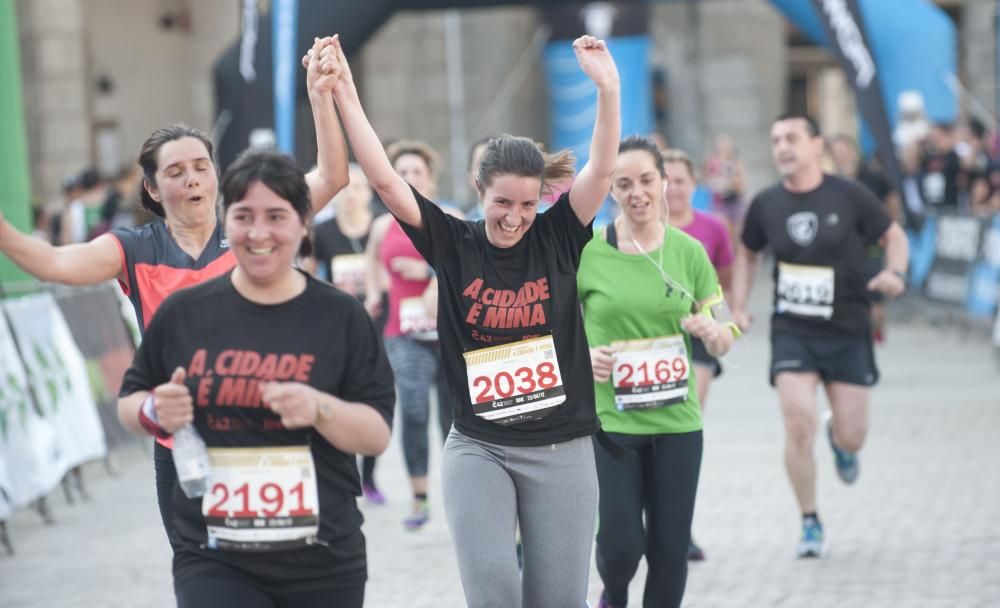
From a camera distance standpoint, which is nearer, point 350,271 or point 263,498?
point 263,498

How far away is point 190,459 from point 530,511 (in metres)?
1.37

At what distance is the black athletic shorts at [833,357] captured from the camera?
790cm

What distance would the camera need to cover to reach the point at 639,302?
19.7 ft

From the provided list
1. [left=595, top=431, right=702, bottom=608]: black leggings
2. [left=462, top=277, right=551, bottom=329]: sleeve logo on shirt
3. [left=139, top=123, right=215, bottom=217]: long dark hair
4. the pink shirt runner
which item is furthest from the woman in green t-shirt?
the pink shirt runner

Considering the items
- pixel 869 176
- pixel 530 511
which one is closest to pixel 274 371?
pixel 530 511

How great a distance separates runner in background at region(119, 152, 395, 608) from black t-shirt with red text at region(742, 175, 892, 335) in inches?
170

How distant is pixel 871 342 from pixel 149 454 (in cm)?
640

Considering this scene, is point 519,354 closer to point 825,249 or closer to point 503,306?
point 503,306

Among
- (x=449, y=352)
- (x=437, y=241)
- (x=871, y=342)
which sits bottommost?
(x=871, y=342)

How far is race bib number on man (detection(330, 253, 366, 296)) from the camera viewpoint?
10.0 m

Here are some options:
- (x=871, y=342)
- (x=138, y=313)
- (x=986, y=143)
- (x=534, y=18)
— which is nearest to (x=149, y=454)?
(x=871, y=342)

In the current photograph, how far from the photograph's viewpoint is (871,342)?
26.3 feet

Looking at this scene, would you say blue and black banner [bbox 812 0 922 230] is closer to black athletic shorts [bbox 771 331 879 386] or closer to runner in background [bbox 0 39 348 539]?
black athletic shorts [bbox 771 331 879 386]

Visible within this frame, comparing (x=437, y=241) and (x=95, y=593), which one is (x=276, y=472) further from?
(x=95, y=593)
